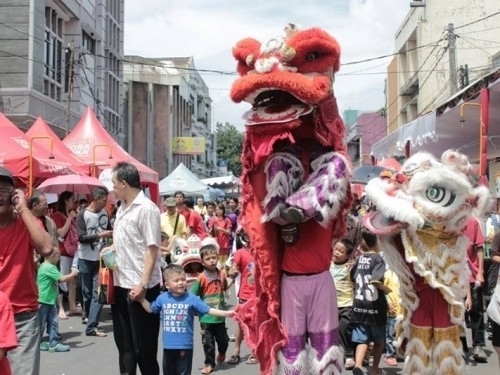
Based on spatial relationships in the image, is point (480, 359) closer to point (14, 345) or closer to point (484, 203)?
point (484, 203)

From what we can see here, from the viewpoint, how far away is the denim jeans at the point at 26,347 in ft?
12.5

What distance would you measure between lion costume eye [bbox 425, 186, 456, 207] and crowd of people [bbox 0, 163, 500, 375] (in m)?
0.55

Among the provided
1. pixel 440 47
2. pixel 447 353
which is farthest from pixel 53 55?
pixel 447 353

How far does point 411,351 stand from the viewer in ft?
14.4

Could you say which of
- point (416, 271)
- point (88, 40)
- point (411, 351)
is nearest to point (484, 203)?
point (416, 271)

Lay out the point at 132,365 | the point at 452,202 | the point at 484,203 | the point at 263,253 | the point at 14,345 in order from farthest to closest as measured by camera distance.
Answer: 1. the point at 132,365
2. the point at 484,203
3. the point at 452,202
4. the point at 263,253
5. the point at 14,345

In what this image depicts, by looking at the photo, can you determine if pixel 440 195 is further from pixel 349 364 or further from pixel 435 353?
pixel 349 364

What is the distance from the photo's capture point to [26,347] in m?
3.88

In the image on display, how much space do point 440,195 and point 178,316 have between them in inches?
89.1

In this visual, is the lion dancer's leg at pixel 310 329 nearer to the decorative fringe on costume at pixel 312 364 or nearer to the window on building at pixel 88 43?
the decorative fringe on costume at pixel 312 364

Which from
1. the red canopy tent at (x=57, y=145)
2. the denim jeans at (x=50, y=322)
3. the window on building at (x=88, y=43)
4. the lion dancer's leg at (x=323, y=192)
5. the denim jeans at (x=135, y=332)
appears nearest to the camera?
the lion dancer's leg at (x=323, y=192)

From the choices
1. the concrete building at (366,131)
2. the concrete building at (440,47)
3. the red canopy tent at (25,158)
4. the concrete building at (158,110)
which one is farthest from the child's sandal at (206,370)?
the concrete building at (366,131)

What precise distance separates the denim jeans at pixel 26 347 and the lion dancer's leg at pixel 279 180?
167 cm

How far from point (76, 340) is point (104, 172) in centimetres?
488
